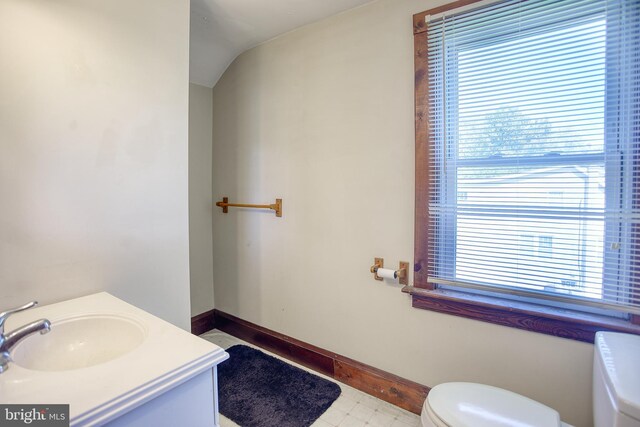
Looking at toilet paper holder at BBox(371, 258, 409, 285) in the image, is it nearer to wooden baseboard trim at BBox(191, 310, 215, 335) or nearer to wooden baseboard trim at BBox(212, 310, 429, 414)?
wooden baseboard trim at BBox(212, 310, 429, 414)

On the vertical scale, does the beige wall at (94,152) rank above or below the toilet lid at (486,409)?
above

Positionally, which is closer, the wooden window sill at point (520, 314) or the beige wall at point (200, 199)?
the wooden window sill at point (520, 314)

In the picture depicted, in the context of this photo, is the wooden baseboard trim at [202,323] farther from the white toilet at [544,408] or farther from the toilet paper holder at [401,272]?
the white toilet at [544,408]

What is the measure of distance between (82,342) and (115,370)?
1.45 ft

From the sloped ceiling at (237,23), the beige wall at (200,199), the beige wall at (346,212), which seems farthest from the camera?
the beige wall at (200,199)

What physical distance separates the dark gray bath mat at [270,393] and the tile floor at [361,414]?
0.14ft

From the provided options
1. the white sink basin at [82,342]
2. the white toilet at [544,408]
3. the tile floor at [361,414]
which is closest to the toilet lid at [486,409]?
the white toilet at [544,408]

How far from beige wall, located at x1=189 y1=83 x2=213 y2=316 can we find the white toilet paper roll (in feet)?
5.20

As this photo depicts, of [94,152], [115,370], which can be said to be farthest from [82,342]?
[94,152]

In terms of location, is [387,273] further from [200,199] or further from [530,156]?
[200,199]

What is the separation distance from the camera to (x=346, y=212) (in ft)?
6.08

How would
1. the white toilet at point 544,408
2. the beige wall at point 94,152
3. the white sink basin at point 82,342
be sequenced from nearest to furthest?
the white toilet at point 544,408 < the white sink basin at point 82,342 < the beige wall at point 94,152

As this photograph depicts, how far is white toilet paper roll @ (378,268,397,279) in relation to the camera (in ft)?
5.33

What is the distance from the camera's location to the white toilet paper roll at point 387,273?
1.62 m
